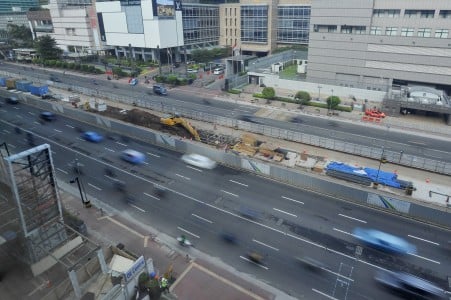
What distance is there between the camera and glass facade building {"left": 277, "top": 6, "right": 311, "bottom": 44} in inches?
4919

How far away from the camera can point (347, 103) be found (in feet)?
247

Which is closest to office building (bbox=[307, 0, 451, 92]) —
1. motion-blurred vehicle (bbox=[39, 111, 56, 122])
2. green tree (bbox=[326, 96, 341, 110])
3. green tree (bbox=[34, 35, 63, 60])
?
green tree (bbox=[326, 96, 341, 110])

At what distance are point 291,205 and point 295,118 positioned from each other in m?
32.9

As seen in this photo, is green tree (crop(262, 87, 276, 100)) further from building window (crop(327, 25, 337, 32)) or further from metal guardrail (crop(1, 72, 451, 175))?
building window (crop(327, 25, 337, 32))

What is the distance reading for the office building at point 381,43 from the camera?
68812 mm

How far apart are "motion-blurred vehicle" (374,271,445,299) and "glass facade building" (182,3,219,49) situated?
121 m

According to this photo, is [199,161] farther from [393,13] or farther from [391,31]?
[393,13]

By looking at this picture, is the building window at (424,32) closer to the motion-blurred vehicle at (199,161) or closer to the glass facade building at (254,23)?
the motion-blurred vehicle at (199,161)

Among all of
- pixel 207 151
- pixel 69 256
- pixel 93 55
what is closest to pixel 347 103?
pixel 207 151

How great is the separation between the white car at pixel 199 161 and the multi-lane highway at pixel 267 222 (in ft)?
3.84

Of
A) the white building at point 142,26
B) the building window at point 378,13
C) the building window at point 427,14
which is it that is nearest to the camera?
the building window at point 427,14

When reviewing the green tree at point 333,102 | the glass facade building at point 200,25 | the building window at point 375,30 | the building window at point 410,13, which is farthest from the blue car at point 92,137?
the glass facade building at point 200,25

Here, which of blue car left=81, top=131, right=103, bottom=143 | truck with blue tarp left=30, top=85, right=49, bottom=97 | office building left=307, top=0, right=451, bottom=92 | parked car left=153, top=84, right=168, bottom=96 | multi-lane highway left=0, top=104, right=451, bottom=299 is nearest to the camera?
multi-lane highway left=0, top=104, right=451, bottom=299

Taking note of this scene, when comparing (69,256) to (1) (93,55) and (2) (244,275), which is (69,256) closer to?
(2) (244,275)
